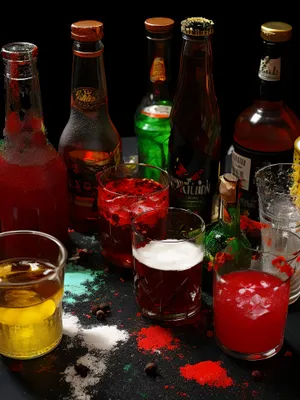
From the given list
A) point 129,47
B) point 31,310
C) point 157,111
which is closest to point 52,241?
point 31,310

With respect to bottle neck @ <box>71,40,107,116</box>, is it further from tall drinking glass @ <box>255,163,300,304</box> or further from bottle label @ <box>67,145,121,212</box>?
tall drinking glass @ <box>255,163,300,304</box>

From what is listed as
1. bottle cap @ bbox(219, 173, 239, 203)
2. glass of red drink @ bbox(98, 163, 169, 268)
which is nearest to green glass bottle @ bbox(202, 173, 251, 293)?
bottle cap @ bbox(219, 173, 239, 203)

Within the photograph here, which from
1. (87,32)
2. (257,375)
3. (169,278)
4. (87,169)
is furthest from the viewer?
(87,169)

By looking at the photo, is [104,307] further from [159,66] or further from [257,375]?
[159,66]

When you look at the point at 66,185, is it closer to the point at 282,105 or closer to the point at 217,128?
the point at 217,128

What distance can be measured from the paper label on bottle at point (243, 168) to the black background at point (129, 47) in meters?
0.55

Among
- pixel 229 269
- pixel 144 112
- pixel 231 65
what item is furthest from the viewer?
pixel 231 65

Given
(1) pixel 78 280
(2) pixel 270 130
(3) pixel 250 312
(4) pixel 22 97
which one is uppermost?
(4) pixel 22 97

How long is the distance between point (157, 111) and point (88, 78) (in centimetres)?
21

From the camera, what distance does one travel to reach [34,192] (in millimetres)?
1435

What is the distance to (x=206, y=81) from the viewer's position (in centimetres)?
147

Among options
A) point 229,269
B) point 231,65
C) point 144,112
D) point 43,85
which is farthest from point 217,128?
point 43,85

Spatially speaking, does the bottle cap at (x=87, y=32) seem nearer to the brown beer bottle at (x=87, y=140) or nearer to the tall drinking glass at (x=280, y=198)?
the brown beer bottle at (x=87, y=140)

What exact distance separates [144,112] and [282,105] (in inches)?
12.2
